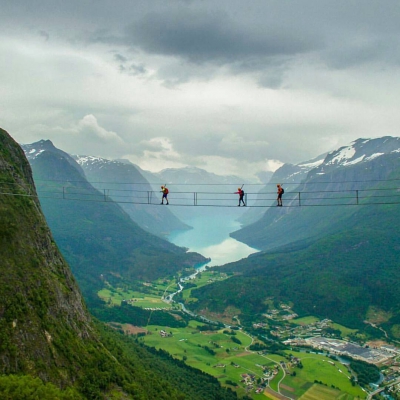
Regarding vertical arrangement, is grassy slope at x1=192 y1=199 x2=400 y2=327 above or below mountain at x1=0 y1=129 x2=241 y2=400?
below

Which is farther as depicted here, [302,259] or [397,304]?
[302,259]

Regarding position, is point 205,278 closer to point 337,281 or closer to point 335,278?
point 335,278

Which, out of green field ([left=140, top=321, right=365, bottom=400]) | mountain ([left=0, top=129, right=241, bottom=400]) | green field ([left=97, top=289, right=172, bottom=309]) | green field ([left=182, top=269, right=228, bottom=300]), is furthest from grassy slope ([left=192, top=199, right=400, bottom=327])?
mountain ([left=0, top=129, right=241, bottom=400])

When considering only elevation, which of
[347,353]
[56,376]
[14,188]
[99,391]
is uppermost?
[14,188]

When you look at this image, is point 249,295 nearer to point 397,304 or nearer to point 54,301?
point 397,304

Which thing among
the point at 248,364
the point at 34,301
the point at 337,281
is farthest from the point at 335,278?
the point at 34,301

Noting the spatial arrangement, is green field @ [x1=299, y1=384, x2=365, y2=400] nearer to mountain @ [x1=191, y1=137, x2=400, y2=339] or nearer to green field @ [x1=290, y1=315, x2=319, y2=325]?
mountain @ [x1=191, y1=137, x2=400, y2=339]

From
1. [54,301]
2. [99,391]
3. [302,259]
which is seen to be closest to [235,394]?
[99,391]

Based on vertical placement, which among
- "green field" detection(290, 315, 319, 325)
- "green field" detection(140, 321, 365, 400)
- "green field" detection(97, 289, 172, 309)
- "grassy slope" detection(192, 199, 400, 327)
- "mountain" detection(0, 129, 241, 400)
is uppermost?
"mountain" detection(0, 129, 241, 400)
